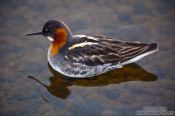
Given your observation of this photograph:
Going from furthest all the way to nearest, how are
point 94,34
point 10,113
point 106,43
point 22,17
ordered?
point 22,17
point 94,34
point 106,43
point 10,113

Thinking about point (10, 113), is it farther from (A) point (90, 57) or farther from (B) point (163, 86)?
(B) point (163, 86)

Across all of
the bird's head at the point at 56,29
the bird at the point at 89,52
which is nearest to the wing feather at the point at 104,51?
the bird at the point at 89,52

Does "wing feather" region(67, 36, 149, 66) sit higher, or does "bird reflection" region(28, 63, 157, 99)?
"wing feather" region(67, 36, 149, 66)

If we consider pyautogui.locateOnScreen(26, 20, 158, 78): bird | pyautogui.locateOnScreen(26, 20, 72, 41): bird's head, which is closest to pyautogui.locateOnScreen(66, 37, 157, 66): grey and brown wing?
pyautogui.locateOnScreen(26, 20, 158, 78): bird

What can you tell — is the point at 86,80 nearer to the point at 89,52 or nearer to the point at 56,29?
the point at 89,52

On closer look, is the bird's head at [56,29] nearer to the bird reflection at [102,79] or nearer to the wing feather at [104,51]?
the wing feather at [104,51]

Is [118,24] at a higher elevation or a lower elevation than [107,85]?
higher

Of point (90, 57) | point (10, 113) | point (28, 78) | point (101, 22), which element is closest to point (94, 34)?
point (101, 22)

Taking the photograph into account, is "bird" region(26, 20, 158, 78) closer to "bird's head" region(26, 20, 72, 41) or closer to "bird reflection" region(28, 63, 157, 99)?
"bird's head" region(26, 20, 72, 41)
